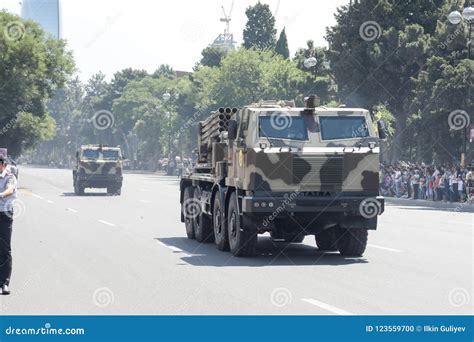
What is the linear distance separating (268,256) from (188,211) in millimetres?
4542

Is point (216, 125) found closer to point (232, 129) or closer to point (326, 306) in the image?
point (232, 129)

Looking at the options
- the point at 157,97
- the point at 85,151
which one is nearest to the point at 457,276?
the point at 85,151

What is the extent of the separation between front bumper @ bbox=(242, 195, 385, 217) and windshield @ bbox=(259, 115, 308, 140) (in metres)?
1.18

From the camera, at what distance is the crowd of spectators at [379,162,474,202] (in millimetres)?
43094

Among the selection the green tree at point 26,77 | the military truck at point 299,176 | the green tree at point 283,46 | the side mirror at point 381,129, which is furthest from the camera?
the green tree at point 283,46

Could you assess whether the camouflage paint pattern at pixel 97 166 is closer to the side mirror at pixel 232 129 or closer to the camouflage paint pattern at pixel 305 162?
the side mirror at pixel 232 129

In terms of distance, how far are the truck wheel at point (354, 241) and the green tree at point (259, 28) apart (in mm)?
98138

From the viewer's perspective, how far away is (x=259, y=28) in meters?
116

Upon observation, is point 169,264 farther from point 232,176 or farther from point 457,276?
point 457,276

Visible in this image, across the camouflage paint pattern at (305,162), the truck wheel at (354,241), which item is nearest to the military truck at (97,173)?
the camouflage paint pattern at (305,162)

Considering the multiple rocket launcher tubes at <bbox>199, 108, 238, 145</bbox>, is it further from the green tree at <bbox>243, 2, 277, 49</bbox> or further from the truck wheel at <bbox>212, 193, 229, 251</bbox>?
the green tree at <bbox>243, 2, 277, 49</bbox>

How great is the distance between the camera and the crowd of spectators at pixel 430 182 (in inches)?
1697
